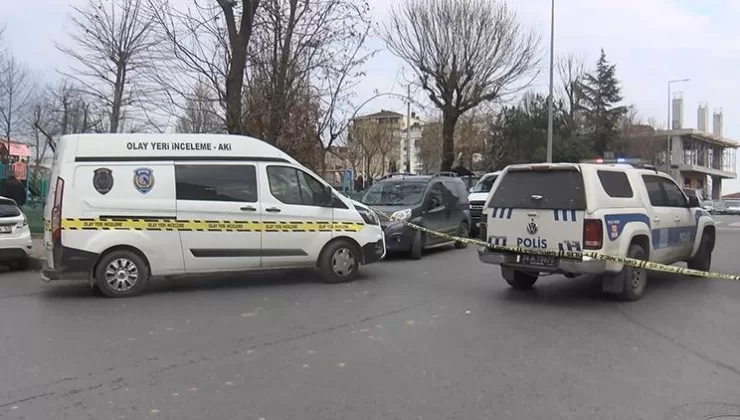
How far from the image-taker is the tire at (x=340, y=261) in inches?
389

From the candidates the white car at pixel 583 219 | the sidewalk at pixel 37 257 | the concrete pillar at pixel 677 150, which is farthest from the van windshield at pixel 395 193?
the concrete pillar at pixel 677 150

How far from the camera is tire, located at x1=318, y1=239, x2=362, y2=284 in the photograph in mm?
9875

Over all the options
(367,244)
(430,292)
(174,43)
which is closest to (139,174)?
(367,244)

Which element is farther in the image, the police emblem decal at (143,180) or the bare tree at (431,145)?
the bare tree at (431,145)

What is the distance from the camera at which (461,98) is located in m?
28.7

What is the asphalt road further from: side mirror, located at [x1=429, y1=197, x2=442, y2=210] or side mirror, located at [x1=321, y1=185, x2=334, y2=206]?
side mirror, located at [x1=429, y1=197, x2=442, y2=210]

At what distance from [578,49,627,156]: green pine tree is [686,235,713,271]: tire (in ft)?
136

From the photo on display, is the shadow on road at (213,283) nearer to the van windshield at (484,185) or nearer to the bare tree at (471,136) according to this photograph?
the van windshield at (484,185)

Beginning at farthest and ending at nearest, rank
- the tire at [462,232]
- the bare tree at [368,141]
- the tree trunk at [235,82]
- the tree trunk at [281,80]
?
1. the bare tree at [368,141]
2. the tree trunk at [281,80]
3. the tree trunk at [235,82]
4. the tire at [462,232]

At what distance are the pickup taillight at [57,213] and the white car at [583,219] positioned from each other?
18.8ft

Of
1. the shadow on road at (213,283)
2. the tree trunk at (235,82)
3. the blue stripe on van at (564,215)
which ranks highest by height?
the tree trunk at (235,82)

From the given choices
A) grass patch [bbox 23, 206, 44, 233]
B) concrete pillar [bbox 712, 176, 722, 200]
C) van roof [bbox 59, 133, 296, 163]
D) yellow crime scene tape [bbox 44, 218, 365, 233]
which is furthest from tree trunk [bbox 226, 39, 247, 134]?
concrete pillar [bbox 712, 176, 722, 200]

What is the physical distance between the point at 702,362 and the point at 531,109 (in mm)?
43581

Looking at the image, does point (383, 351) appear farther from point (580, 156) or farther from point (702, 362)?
point (580, 156)
